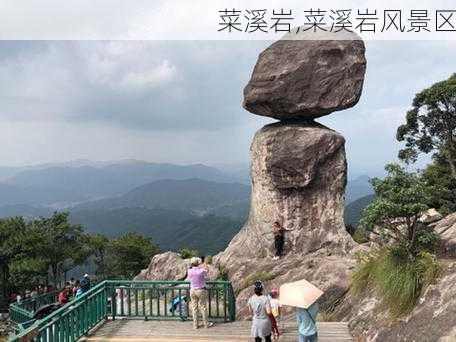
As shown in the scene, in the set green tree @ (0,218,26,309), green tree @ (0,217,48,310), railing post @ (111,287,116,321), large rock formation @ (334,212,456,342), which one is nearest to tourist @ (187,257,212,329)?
A: railing post @ (111,287,116,321)

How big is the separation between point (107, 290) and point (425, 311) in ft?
26.2

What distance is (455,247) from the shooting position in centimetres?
1284

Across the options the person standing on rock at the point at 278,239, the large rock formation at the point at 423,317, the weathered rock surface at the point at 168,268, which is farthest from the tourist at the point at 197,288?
the weathered rock surface at the point at 168,268

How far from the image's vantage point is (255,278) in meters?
22.1

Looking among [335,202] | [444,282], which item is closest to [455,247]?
[444,282]

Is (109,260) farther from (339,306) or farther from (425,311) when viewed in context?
(425,311)

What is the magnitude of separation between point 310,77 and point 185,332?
16.5 meters

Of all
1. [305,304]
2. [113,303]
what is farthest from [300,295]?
[113,303]

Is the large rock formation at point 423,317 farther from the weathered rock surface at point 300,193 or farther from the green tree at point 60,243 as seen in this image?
the green tree at point 60,243

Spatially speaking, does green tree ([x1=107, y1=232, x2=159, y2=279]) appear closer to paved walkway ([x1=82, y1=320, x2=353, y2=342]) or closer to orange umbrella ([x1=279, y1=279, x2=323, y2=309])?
paved walkway ([x1=82, y1=320, x2=353, y2=342])

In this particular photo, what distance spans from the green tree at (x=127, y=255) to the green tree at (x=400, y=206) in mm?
54758

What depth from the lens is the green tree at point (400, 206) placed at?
11891 millimetres

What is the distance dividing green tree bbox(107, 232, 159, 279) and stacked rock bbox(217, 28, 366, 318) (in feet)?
131

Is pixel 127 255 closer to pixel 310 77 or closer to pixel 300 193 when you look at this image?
pixel 300 193
